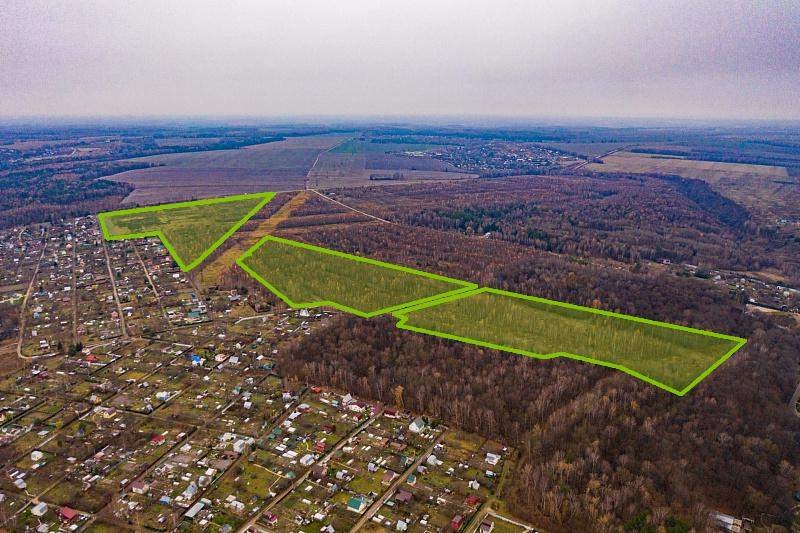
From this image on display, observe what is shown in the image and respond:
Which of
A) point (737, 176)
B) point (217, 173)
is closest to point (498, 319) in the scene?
point (217, 173)

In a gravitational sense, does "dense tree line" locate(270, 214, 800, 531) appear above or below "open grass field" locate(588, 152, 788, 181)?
below

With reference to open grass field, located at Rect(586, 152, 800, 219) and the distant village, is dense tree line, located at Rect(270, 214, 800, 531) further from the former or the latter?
open grass field, located at Rect(586, 152, 800, 219)

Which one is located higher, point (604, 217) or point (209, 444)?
point (604, 217)

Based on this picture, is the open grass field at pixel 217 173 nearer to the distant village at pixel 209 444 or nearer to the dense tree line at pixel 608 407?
the distant village at pixel 209 444

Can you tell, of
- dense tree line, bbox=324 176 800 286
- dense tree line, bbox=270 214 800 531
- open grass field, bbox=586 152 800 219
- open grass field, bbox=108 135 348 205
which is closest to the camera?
dense tree line, bbox=270 214 800 531

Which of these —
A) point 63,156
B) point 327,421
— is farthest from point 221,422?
point 63,156

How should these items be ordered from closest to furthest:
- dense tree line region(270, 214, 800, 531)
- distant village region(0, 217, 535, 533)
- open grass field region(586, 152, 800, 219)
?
dense tree line region(270, 214, 800, 531) → distant village region(0, 217, 535, 533) → open grass field region(586, 152, 800, 219)

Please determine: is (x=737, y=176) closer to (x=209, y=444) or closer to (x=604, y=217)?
(x=604, y=217)

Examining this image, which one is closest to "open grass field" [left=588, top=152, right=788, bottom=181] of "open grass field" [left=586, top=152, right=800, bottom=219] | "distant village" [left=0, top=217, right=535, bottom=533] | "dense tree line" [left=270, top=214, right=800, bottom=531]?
"open grass field" [left=586, top=152, right=800, bottom=219]

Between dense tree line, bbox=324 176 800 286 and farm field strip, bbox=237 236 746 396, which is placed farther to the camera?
dense tree line, bbox=324 176 800 286
